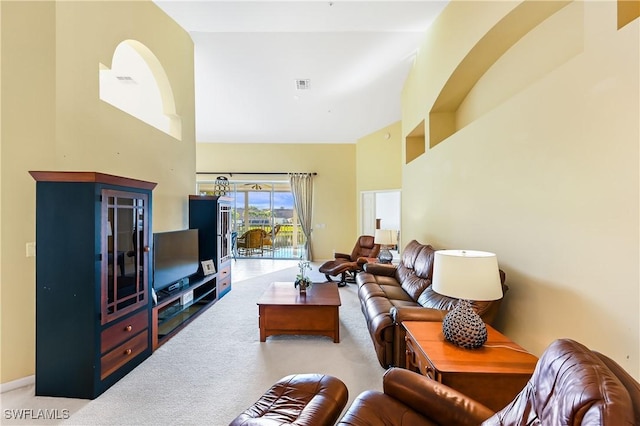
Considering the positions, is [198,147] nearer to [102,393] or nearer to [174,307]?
[174,307]

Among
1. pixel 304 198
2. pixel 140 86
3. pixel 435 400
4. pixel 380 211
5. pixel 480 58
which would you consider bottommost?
pixel 435 400

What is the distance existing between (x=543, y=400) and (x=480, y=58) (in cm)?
323

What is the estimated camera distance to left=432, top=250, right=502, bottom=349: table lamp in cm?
165

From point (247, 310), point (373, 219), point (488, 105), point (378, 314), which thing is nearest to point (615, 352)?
point (378, 314)

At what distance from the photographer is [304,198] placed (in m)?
7.88

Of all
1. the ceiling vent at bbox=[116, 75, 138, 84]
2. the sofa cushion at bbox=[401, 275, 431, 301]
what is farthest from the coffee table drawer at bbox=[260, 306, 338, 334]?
the ceiling vent at bbox=[116, 75, 138, 84]

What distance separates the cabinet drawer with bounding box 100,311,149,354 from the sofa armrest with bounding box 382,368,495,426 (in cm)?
218

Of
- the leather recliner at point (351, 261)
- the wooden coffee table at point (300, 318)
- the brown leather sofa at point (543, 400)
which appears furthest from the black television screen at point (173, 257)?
the brown leather sofa at point (543, 400)

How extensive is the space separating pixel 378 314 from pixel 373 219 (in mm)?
5062

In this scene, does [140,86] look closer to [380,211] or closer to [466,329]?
[466,329]

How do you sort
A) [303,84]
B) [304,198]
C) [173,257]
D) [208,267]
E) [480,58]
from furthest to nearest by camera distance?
[304,198] → [303,84] → [208,267] → [173,257] → [480,58]

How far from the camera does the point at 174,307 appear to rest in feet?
11.6

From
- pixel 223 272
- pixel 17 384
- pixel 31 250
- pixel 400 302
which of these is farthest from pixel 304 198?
pixel 17 384

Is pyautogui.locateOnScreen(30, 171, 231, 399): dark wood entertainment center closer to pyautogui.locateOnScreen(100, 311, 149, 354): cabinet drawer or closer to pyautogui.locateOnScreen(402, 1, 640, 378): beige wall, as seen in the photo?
pyautogui.locateOnScreen(100, 311, 149, 354): cabinet drawer
